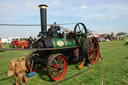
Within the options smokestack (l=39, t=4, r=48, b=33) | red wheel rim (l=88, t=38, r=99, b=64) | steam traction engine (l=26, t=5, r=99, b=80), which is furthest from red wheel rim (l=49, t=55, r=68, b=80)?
red wheel rim (l=88, t=38, r=99, b=64)

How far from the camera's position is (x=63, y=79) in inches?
147

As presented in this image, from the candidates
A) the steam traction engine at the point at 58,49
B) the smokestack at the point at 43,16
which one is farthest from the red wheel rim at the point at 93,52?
the smokestack at the point at 43,16

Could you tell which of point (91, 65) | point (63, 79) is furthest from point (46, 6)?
point (91, 65)

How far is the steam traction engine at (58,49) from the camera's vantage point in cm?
403

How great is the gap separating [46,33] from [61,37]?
0.83 m

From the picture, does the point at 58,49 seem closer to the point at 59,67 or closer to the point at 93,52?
the point at 59,67

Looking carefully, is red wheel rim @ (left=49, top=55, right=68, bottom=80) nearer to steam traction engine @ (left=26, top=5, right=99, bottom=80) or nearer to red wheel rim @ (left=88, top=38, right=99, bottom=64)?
steam traction engine @ (left=26, top=5, right=99, bottom=80)

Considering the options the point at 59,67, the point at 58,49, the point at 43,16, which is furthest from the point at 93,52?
the point at 43,16

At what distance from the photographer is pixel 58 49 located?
4.38 meters

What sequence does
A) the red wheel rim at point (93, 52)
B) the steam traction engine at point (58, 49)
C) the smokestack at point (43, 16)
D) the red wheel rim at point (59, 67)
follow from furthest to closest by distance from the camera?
the red wheel rim at point (93, 52), the smokestack at point (43, 16), the steam traction engine at point (58, 49), the red wheel rim at point (59, 67)

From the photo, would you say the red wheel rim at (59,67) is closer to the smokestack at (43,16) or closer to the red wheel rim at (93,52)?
the smokestack at (43,16)

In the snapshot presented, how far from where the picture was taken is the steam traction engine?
13.2 ft

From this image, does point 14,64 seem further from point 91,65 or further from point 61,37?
point 91,65

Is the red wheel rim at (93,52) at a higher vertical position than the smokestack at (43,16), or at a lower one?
lower
